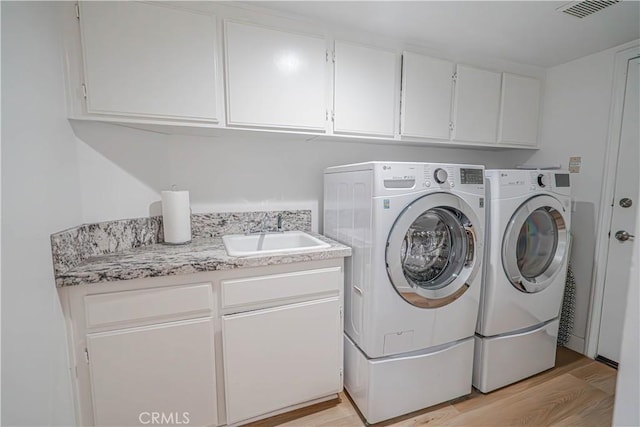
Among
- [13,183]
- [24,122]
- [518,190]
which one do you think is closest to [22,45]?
[24,122]

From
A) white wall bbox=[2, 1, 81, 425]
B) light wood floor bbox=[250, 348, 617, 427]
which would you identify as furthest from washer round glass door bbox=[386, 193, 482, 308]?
white wall bbox=[2, 1, 81, 425]

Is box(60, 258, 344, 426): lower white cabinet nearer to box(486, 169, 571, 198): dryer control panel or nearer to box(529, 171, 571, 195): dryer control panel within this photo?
box(486, 169, 571, 198): dryer control panel

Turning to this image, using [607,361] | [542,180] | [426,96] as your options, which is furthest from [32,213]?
[607,361]

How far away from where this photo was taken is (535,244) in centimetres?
179

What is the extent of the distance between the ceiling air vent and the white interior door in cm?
67

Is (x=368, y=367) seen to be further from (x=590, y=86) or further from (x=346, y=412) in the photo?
(x=590, y=86)

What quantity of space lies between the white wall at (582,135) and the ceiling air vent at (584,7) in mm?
680

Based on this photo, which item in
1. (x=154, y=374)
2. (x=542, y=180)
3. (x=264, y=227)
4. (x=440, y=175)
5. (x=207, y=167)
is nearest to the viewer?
(x=154, y=374)

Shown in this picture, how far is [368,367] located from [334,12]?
187 cm

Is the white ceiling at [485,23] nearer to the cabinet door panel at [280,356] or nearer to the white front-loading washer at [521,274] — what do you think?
the white front-loading washer at [521,274]

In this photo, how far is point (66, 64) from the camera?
46.8 inches

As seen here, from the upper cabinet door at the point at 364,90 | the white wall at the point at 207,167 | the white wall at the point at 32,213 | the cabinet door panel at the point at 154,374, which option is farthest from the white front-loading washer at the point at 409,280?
the white wall at the point at 32,213

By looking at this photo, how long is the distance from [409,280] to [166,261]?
1.17 meters

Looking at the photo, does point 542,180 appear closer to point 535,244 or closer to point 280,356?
point 535,244
